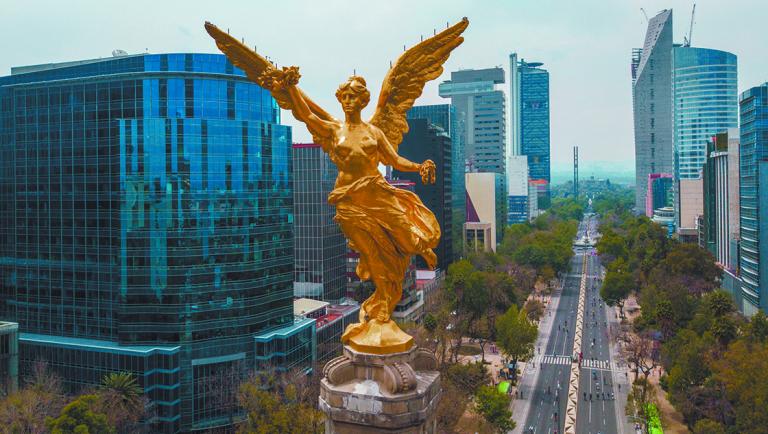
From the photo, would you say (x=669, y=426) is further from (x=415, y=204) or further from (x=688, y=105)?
(x=688, y=105)

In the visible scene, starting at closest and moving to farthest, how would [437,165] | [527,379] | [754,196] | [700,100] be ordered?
[527,379] → [754,196] → [437,165] → [700,100]

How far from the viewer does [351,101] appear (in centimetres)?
1764

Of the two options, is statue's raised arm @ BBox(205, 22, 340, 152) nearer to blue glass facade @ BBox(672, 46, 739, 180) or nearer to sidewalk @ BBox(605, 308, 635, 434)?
sidewalk @ BBox(605, 308, 635, 434)

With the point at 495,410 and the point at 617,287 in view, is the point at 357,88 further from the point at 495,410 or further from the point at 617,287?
the point at 617,287

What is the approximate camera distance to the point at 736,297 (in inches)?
2985

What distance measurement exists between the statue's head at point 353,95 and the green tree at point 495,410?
1274 inches

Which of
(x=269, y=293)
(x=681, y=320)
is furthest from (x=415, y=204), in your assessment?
(x=681, y=320)

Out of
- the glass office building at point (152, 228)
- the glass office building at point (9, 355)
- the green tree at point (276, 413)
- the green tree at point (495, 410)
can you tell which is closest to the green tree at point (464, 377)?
the green tree at point (495, 410)

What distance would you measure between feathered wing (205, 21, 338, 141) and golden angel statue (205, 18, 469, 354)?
0.03m

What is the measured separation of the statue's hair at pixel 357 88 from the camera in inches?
696

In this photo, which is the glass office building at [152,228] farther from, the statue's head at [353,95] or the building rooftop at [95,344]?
the statue's head at [353,95]

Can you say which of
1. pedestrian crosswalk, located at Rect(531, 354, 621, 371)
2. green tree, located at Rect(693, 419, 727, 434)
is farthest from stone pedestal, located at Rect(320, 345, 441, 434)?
pedestrian crosswalk, located at Rect(531, 354, 621, 371)

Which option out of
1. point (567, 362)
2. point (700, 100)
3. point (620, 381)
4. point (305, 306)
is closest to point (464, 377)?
point (305, 306)

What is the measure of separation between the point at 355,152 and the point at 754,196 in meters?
60.8
